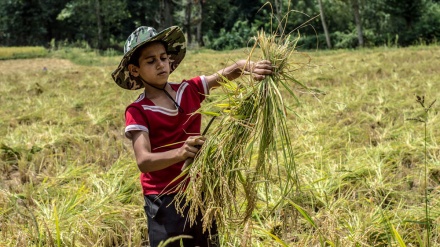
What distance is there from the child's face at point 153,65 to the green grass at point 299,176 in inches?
12.5

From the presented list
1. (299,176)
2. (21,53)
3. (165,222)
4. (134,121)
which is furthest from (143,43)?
(21,53)

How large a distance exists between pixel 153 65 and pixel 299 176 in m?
1.61

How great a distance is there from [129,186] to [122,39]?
113 ft

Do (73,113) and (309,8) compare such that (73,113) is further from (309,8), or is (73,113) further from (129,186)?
(309,8)

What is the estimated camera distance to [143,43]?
1.84 m

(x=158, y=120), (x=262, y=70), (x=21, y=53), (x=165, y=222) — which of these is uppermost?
(x=21, y=53)

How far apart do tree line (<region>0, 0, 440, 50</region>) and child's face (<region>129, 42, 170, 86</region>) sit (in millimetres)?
15954

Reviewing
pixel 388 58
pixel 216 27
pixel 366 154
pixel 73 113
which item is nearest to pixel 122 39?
pixel 216 27

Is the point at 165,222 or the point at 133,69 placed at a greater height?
the point at 133,69

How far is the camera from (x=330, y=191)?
2910 mm

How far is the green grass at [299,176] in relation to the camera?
7.34ft

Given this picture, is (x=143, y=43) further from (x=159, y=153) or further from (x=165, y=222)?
(x=165, y=222)

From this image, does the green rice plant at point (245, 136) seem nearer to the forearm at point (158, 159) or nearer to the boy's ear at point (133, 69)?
the forearm at point (158, 159)

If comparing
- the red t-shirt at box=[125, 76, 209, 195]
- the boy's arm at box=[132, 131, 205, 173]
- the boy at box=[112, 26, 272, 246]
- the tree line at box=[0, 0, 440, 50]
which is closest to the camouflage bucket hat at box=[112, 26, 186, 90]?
the boy at box=[112, 26, 272, 246]
